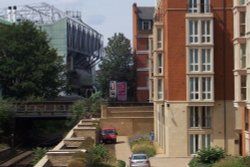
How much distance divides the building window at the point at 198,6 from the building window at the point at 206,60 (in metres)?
3.15

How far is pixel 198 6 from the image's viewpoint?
51719 millimetres

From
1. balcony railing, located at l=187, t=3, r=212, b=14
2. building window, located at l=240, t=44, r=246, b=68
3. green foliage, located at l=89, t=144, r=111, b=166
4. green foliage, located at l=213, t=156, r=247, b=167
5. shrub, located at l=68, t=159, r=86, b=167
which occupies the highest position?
balcony railing, located at l=187, t=3, r=212, b=14

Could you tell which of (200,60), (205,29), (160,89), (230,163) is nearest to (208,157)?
(230,163)

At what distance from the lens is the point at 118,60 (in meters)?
115

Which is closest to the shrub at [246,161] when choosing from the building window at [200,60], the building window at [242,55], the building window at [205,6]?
the building window at [242,55]

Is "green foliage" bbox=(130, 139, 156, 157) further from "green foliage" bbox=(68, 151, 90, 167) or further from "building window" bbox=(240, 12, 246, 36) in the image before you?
"green foliage" bbox=(68, 151, 90, 167)

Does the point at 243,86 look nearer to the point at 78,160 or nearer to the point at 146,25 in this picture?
the point at 78,160

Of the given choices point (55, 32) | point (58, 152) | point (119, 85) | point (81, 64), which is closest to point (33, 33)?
point (119, 85)

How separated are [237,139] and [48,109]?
33.2 meters

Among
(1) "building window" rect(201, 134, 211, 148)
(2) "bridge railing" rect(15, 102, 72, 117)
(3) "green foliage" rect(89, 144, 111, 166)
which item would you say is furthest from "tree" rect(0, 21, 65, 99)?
(3) "green foliage" rect(89, 144, 111, 166)

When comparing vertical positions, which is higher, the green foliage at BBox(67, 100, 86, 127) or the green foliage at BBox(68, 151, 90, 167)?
the green foliage at BBox(67, 100, 86, 127)

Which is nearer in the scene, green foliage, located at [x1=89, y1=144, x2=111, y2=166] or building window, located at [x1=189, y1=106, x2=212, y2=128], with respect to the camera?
Result: green foliage, located at [x1=89, y1=144, x2=111, y2=166]

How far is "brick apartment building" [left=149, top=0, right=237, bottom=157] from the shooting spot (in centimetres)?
5172

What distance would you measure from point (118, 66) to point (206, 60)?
63.8m
